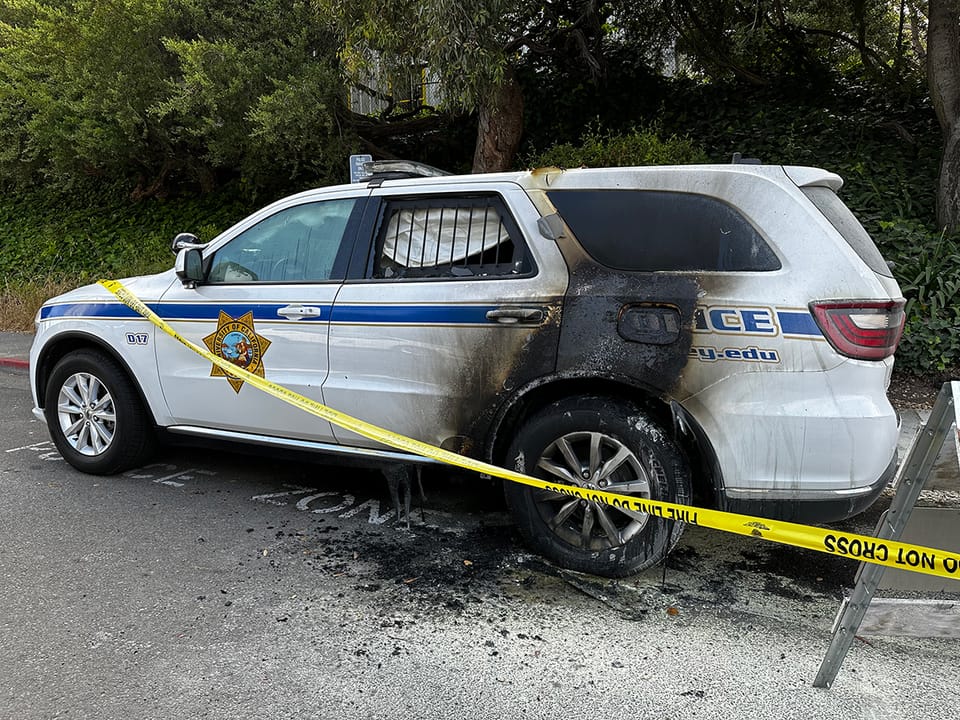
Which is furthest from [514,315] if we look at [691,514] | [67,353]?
[67,353]

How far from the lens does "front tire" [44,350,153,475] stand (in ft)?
16.4

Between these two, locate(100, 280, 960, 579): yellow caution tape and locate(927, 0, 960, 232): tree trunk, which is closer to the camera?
locate(100, 280, 960, 579): yellow caution tape

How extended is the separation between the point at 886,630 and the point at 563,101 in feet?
33.1

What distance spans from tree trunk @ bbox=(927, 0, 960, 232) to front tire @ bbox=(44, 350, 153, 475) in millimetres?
7490

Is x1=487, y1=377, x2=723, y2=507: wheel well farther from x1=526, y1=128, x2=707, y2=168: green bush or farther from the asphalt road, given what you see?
x1=526, y1=128, x2=707, y2=168: green bush

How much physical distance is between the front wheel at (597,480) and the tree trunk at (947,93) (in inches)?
238

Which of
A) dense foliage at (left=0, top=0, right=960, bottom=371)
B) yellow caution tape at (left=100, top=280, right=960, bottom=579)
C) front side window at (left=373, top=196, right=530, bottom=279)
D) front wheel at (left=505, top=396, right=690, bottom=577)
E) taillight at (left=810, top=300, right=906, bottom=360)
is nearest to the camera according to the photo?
yellow caution tape at (left=100, top=280, right=960, bottom=579)

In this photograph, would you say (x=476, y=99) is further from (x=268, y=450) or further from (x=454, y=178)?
(x=268, y=450)

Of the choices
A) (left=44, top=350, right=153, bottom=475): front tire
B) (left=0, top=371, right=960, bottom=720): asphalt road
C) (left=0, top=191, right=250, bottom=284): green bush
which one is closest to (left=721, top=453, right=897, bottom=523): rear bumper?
(left=0, top=371, right=960, bottom=720): asphalt road

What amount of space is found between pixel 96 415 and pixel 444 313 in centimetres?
266

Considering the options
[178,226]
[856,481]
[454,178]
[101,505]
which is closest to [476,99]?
[454,178]

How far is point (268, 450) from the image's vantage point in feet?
15.0

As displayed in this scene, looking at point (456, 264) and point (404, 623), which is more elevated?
point (456, 264)

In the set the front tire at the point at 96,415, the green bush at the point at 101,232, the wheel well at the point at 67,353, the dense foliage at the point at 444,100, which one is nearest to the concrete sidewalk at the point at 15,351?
the green bush at the point at 101,232
